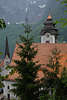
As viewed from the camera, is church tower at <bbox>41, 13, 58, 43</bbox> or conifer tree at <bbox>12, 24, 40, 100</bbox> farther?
church tower at <bbox>41, 13, 58, 43</bbox>

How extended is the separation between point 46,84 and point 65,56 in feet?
17.9

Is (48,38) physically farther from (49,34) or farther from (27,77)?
(27,77)

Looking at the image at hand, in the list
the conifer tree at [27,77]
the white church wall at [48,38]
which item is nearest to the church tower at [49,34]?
the white church wall at [48,38]

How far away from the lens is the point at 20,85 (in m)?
12.1

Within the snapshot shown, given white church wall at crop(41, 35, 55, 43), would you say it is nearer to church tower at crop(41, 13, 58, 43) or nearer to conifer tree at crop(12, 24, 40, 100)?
church tower at crop(41, 13, 58, 43)

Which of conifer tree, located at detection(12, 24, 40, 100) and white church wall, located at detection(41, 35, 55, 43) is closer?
conifer tree, located at detection(12, 24, 40, 100)

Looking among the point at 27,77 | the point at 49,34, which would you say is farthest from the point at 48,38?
the point at 27,77

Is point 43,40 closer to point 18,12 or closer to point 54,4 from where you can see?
point 54,4

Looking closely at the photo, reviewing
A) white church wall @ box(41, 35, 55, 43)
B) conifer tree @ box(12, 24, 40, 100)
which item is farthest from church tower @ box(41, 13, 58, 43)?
conifer tree @ box(12, 24, 40, 100)

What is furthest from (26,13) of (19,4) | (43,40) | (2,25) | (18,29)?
(2,25)

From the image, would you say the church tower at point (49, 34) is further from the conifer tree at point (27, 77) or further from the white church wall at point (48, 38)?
the conifer tree at point (27, 77)

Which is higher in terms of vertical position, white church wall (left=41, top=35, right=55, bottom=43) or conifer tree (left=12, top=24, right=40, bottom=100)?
conifer tree (left=12, top=24, right=40, bottom=100)

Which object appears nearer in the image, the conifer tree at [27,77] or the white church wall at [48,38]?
the conifer tree at [27,77]

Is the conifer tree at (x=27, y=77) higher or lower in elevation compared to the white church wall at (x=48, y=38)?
higher
